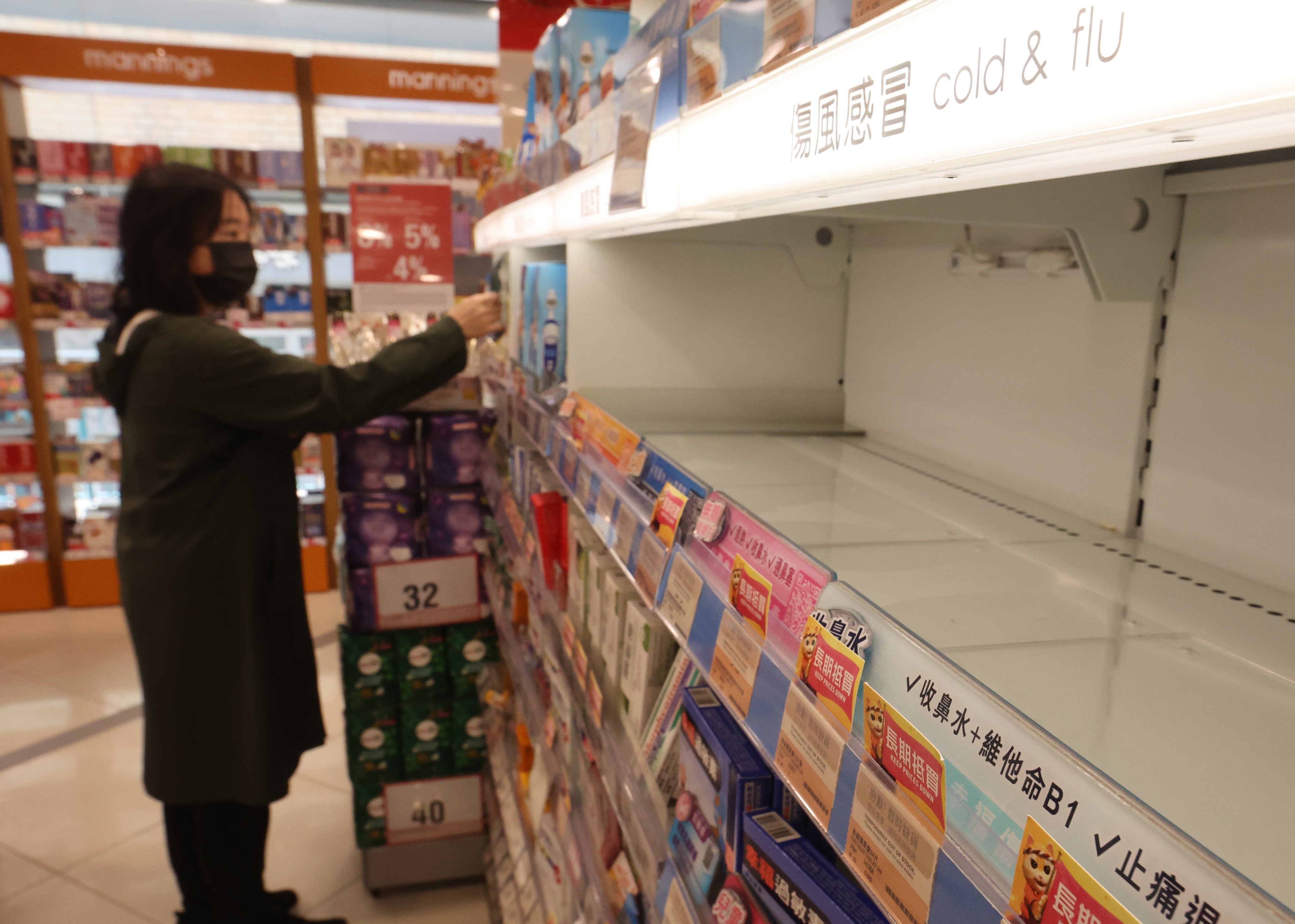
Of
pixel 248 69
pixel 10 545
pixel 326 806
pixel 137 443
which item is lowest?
pixel 326 806

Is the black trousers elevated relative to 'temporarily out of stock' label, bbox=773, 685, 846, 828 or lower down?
lower down

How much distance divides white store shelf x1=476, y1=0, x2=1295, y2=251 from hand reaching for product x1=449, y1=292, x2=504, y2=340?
151cm

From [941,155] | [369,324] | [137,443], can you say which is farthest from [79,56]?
[941,155]

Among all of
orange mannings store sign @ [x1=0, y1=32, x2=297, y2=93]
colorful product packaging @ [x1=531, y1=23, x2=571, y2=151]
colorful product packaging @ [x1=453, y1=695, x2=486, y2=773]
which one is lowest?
colorful product packaging @ [x1=453, y1=695, x2=486, y2=773]

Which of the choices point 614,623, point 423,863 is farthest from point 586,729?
point 423,863

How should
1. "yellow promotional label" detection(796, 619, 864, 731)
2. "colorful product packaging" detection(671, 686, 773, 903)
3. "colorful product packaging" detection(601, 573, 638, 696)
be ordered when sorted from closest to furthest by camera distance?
"yellow promotional label" detection(796, 619, 864, 731)
"colorful product packaging" detection(671, 686, 773, 903)
"colorful product packaging" detection(601, 573, 638, 696)

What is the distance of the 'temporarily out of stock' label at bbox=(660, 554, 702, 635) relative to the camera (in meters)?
0.80

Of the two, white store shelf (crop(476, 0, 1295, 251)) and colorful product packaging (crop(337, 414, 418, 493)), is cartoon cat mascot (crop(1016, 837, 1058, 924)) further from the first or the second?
colorful product packaging (crop(337, 414, 418, 493))

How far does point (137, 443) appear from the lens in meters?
1.96

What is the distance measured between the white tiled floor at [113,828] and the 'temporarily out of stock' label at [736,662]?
221cm

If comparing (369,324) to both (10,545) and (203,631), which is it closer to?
(203,631)

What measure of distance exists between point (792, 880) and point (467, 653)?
2081 mm

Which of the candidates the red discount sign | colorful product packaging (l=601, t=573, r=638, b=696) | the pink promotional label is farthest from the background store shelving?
the pink promotional label

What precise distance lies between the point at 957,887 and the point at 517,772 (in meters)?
1.96
